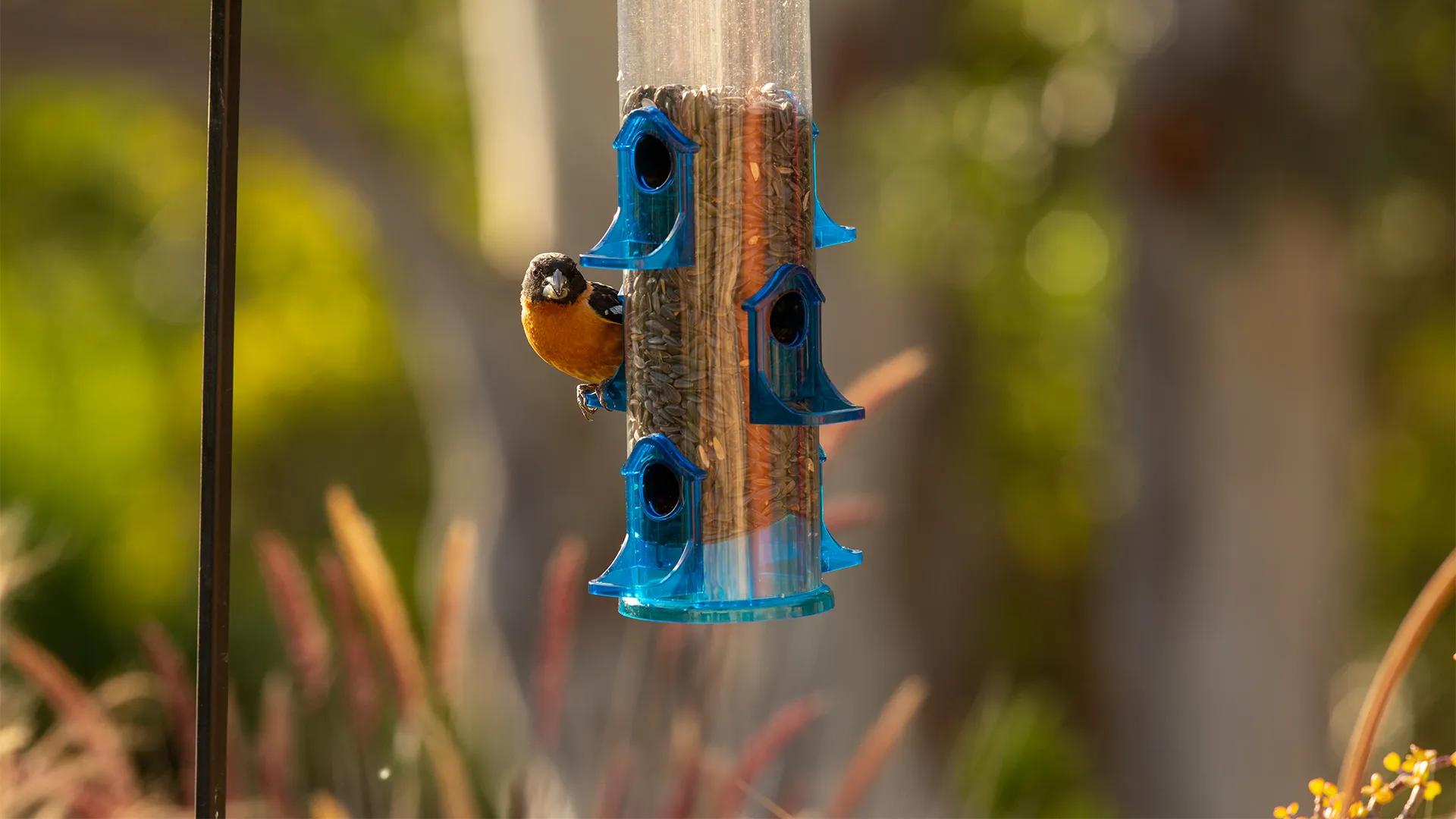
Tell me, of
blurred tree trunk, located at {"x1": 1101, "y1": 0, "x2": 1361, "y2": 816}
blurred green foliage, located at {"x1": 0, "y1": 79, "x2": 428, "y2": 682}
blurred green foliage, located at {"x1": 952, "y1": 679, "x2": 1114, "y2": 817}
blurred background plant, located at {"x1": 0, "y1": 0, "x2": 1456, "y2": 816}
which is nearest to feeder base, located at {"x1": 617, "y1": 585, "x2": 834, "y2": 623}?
blurred green foliage, located at {"x1": 952, "y1": 679, "x2": 1114, "y2": 817}

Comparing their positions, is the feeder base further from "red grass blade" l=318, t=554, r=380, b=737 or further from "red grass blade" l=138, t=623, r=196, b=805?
"red grass blade" l=138, t=623, r=196, b=805

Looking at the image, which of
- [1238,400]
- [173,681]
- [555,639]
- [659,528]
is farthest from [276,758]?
[1238,400]

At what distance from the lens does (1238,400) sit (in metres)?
5.27

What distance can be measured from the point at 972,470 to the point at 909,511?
3.79 feet

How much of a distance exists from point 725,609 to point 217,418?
0.67 m

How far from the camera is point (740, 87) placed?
191cm

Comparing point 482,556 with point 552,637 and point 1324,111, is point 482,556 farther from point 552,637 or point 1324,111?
point 552,637

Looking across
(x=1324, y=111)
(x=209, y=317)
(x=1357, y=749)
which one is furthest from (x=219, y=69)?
(x=1324, y=111)

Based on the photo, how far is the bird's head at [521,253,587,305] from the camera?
1947 mm

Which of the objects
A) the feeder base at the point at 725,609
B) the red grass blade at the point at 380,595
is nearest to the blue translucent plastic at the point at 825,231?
the feeder base at the point at 725,609

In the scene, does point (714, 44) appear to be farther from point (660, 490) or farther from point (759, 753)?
point (759, 753)

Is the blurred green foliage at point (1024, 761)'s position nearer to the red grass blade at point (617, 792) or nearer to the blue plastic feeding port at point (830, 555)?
the blue plastic feeding port at point (830, 555)

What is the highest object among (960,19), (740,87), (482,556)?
(960,19)

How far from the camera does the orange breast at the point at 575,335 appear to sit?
1.96m
